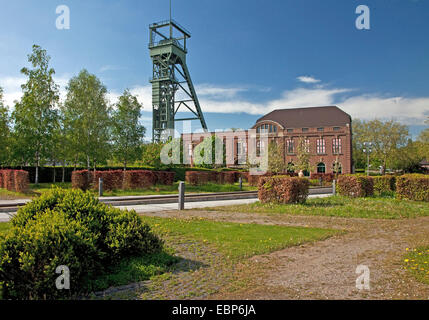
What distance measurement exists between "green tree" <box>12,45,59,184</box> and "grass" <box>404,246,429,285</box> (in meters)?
23.6

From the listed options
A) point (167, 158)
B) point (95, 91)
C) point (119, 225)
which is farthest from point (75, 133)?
point (119, 225)

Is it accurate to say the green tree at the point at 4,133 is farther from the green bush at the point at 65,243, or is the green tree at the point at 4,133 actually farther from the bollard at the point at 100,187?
the green bush at the point at 65,243

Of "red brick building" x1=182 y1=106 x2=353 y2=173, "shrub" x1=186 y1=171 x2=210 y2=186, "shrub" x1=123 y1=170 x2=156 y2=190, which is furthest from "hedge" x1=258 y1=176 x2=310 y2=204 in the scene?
"red brick building" x1=182 y1=106 x2=353 y2=173

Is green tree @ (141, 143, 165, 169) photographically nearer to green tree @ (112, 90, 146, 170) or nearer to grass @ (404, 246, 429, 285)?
green tree @ (112, 90, 146, 170)

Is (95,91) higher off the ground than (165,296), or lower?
higher

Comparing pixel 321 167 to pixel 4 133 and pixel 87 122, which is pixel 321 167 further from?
pixel 4 133

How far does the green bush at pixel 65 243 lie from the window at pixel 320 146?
65457 millimetres

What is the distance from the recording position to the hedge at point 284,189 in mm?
14242

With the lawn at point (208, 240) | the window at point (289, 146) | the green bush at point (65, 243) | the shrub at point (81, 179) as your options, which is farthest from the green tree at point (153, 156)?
the window at point (289, 146)

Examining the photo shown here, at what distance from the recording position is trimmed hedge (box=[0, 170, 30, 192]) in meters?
18.9

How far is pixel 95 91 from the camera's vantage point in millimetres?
27875

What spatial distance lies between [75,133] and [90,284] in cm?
2224

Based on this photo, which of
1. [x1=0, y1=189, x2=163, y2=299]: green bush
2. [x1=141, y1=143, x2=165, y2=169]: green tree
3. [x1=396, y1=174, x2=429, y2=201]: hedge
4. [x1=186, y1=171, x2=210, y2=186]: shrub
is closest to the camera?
[x1=0, y1=189, x2=163, y2=299]: green bush
